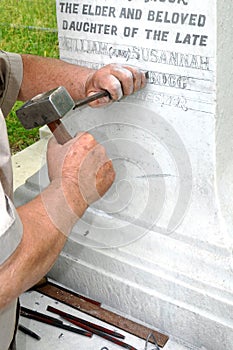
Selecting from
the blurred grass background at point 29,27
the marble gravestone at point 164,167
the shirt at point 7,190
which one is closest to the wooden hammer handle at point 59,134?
the shirt at point 7,190

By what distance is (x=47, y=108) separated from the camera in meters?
1.31

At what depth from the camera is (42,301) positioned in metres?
2.04

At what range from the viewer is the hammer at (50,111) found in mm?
1307

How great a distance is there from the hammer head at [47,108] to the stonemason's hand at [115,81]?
28 centimetres

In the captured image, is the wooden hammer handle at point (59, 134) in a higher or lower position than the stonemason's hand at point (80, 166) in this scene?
higher

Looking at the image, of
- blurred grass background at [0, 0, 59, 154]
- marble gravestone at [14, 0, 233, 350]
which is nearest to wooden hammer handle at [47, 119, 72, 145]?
marble gravestone at [14, 0, 233, 350]

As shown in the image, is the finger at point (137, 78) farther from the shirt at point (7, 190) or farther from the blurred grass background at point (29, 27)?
the blurred grass background at point (29, 27)

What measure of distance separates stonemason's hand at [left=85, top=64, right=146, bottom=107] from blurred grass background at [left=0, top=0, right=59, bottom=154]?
2.81 meters

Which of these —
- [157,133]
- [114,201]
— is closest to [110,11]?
[157,133]

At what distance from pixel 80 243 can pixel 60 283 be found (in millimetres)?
247

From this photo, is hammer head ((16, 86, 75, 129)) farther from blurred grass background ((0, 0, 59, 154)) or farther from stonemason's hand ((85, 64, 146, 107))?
blurred grass background ((0, 0, 59, 154))

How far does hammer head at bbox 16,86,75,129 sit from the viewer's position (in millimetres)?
1305

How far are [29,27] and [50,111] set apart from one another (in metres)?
3.89

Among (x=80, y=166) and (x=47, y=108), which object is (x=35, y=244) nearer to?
(x=80, y=166)
